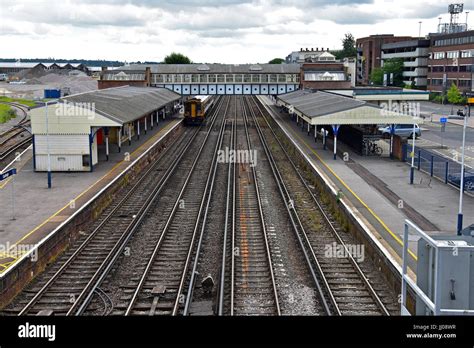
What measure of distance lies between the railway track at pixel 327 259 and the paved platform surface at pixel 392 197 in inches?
50.6

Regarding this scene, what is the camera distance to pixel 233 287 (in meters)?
15.2

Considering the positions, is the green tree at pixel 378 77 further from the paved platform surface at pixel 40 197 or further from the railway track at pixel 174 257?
the railway track at pixel 174 257

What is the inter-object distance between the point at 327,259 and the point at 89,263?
7.47m

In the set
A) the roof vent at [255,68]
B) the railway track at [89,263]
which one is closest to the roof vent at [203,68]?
the roof vent at [255,68]

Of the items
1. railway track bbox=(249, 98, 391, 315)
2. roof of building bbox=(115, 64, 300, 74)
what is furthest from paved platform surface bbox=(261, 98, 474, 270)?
roof of building bbox=(115, 64, 300, 74)

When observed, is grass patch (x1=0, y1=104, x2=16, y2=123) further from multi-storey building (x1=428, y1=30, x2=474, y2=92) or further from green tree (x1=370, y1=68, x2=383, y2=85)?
green tree (x1=370, y1=68, x2=383, y2=85)

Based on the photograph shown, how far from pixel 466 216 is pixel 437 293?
17409 mm

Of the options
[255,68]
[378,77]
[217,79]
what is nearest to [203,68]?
[217,79]

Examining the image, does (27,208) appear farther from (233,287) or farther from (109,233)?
(233,287)

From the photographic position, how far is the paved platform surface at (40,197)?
18.7m

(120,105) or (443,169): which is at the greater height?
(120,105)

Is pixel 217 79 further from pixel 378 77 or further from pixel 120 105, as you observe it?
pixel 378 77

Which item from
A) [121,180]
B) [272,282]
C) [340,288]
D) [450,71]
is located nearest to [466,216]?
[340,288]

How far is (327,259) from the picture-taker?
59.6 ft
